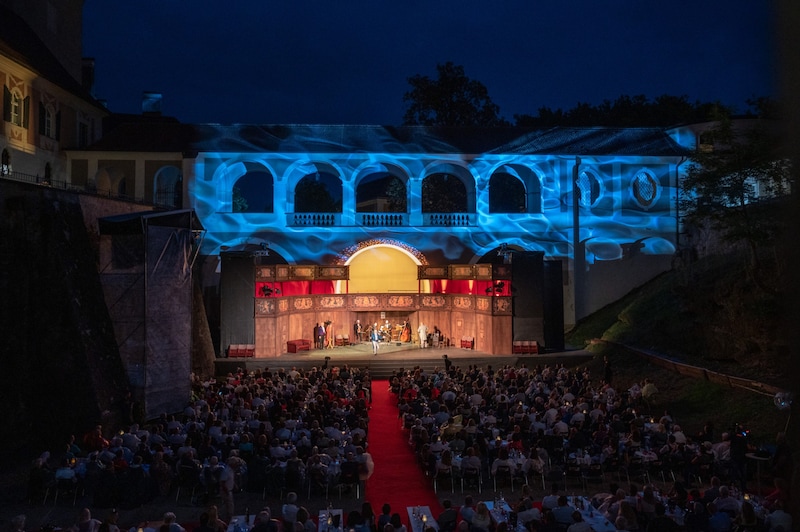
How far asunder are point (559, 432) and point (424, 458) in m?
3.23

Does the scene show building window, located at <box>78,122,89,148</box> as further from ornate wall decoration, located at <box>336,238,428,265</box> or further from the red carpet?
the red carpet

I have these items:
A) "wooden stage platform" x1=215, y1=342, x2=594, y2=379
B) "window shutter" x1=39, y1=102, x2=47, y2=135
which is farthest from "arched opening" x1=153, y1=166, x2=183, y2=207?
"wooden stage platform" x1=215, y1=342, x2=594, y2=379

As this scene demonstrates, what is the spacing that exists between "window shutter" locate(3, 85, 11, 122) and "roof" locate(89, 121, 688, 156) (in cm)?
582

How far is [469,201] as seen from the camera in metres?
35.2

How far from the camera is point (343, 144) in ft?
113

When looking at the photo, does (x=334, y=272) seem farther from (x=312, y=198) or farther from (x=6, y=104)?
(x=312, y=198)

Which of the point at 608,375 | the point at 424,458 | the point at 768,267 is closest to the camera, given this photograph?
the point at 424,458

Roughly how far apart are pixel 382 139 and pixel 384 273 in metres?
7.34

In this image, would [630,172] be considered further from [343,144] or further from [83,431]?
[83,431]

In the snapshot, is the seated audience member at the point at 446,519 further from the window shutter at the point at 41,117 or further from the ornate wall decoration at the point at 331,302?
the window shutter at the point at 41,117

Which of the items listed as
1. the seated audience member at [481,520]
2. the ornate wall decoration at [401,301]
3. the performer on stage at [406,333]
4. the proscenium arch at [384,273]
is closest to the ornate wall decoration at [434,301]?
the ornate wall decoration at [401,301]

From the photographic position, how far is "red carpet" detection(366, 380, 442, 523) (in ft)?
44.2

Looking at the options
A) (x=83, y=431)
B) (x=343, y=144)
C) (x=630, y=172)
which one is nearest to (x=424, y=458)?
(x=83, y=431)

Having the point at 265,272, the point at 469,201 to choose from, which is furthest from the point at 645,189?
the point at 265,272
